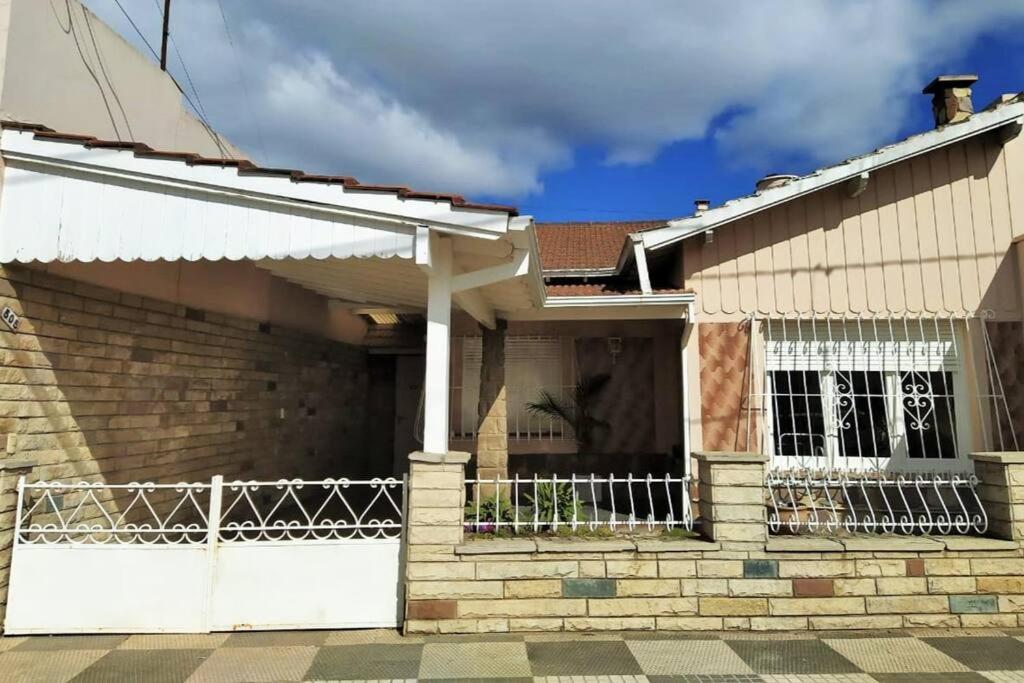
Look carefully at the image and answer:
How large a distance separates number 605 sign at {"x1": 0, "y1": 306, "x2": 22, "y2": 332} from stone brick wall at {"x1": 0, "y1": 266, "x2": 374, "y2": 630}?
0.04 metres

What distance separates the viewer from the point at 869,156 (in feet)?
19.7

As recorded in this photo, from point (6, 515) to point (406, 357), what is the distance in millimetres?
6578

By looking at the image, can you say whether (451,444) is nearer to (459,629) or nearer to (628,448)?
(628,448)

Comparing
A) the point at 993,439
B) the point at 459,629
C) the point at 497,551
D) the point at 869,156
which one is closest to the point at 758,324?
the point at 869,156

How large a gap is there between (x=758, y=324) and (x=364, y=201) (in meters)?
4.31

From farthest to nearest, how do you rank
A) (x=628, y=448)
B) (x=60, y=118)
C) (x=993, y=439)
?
(x=628, y=448), (x=993, y=439), (x=60, y=118)

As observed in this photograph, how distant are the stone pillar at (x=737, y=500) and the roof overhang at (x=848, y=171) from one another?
2.74 metres

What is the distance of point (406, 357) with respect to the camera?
10.2 metres

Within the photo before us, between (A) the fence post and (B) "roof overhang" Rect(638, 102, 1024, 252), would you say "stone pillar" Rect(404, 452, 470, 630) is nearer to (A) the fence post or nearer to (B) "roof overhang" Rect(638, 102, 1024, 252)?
(A) the fence post

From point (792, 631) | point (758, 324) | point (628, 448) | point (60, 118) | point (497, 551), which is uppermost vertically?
point (60, 118)

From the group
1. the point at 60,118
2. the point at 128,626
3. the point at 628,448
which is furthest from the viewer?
the point at 628,448

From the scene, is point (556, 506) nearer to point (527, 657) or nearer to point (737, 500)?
point (527, 657)

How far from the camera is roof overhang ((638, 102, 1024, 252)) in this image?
19.7 feet

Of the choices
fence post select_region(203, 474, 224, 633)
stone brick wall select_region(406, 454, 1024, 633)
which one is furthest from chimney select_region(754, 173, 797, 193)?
fence post select_region(203, 474, 224, 633)
